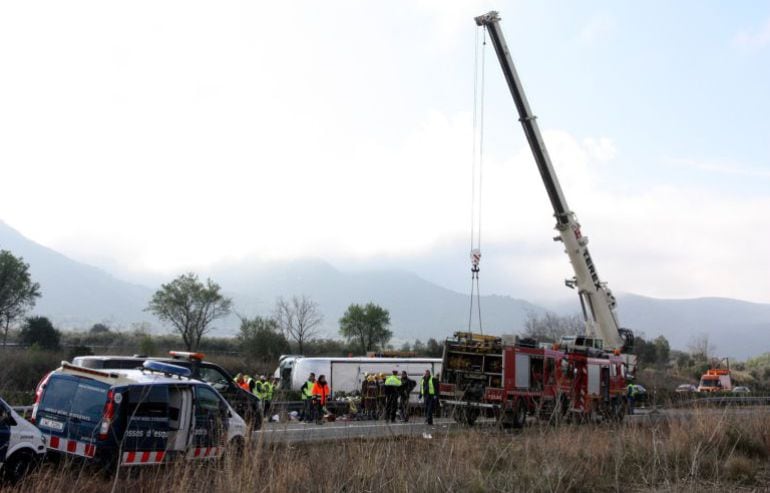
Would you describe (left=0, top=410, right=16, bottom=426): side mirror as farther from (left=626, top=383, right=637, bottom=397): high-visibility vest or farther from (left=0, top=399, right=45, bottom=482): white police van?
(left=626, top=383, right=637, bottom=397): high-visibility vest

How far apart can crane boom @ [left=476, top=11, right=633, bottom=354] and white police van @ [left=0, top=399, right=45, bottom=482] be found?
70.8 ft

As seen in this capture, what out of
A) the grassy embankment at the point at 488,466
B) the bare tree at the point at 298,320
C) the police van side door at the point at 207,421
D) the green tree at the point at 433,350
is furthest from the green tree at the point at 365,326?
the police van side door at the point at 207,421

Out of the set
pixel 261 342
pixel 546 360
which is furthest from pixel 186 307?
pixel 546 360

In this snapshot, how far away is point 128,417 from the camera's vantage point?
10430mm

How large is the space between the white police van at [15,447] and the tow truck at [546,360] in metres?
8.91

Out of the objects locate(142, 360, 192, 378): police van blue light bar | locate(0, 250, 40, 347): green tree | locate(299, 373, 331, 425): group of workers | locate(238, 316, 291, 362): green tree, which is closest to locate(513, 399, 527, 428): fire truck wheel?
locate(299, 373, 331, 425): group of workers

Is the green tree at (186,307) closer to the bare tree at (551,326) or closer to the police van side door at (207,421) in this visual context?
the bare tree at (551,326)

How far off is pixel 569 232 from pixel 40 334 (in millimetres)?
34004

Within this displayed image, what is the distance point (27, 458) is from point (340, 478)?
4.53 metres

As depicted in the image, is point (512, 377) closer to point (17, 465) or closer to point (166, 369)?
point (166, 369)

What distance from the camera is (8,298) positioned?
186 ft

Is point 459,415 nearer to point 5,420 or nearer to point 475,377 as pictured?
point 475,377

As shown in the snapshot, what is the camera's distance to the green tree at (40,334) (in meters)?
47.3

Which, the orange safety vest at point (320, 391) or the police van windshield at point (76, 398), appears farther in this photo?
the orange safety vest at point (320, 391)
